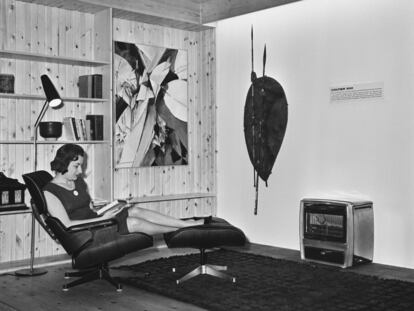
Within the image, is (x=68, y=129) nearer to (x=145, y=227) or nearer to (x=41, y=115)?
(x=41, y=115)

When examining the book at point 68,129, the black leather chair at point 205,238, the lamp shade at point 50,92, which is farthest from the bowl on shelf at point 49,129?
the black leather chair at point 205,238

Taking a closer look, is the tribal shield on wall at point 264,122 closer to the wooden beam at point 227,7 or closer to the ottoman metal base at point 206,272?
the wooden beam at point 227,7

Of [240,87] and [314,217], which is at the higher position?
[240,87]

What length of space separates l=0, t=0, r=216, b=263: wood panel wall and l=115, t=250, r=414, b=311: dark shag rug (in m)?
1.21

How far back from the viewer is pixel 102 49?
5840 mm

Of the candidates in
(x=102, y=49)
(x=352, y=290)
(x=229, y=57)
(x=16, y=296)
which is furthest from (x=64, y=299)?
(x=229, y=57)

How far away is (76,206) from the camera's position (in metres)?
4.71

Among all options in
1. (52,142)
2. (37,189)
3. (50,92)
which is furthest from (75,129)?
(37,189)

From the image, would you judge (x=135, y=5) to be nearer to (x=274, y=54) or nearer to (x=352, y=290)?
(x=274, y=54)

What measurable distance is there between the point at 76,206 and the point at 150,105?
2.03 meters

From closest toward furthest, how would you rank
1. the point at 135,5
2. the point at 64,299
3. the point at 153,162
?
the point at 64,299 < the point at 135,5 < the point at 153,162

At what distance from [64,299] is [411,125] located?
128 inches

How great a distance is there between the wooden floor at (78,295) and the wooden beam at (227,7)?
9.52ft

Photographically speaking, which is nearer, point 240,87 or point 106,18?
point 106,18
